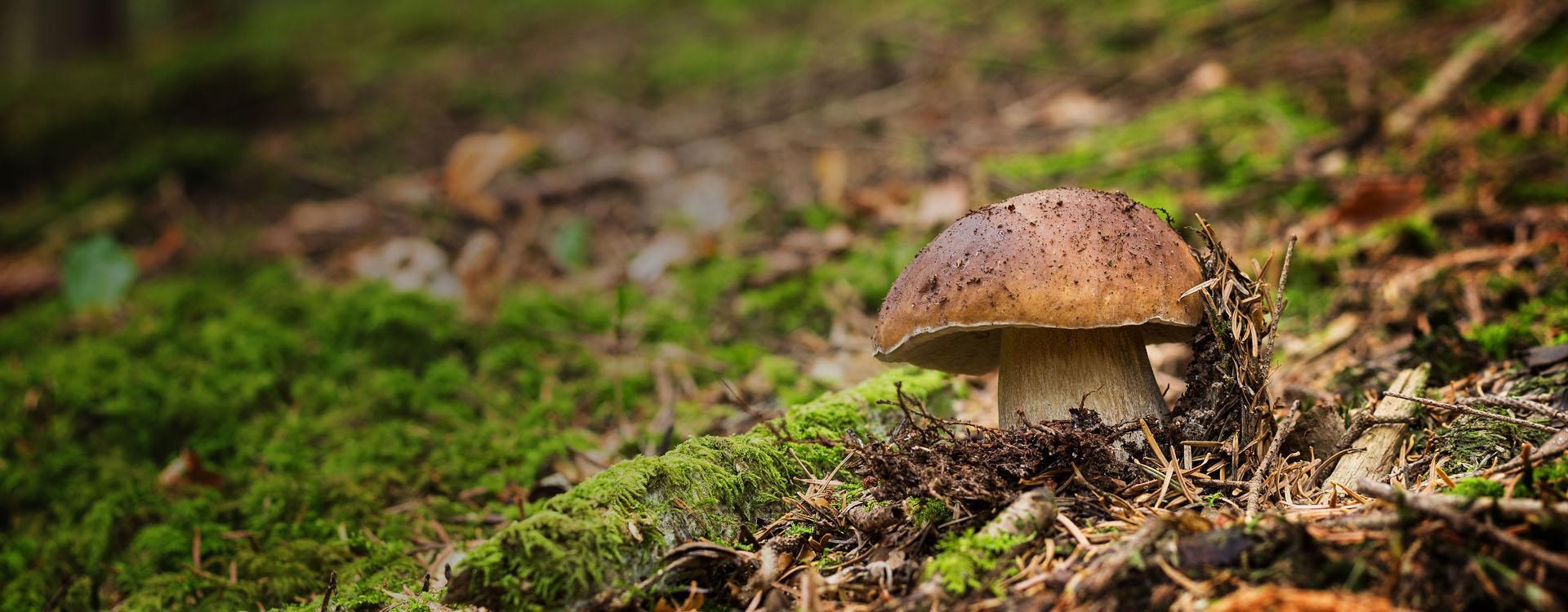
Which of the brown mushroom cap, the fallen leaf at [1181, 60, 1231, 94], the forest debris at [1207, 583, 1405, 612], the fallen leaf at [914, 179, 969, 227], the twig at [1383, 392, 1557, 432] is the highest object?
the brown mushroom cap

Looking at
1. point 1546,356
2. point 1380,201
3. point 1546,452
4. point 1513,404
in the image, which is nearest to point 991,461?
point 1546,452

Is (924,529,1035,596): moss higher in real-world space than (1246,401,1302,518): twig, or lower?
higher

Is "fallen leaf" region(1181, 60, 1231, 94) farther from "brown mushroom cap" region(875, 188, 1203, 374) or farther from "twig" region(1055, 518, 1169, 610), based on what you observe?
"twig" region(1055, 518, 1169, 610)

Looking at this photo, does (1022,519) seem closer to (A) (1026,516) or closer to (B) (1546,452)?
(A) (1026,516)

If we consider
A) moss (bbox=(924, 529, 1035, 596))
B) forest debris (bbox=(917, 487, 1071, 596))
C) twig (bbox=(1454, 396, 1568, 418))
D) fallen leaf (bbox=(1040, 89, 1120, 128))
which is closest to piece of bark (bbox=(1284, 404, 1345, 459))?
twig (bbox=(1454, 396, 1568, 418))

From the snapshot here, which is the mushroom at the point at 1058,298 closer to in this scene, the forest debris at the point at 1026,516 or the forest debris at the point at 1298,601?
the forest debris at the point at 1026,516

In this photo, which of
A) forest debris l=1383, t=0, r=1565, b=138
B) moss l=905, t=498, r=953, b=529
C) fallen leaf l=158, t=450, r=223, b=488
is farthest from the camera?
forest debris l=1383, t=0, r=1565, b=138

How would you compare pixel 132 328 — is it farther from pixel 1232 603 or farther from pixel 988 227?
pixel 1232 603
